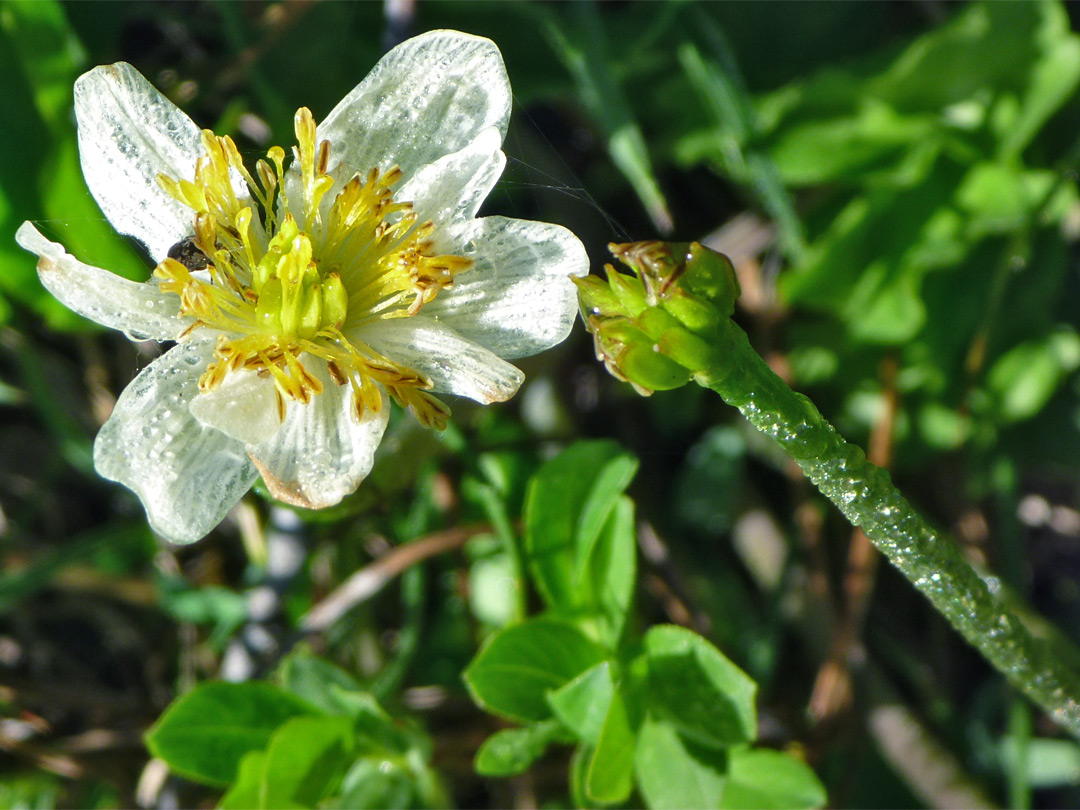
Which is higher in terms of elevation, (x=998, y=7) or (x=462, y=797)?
(x=998, y=7)

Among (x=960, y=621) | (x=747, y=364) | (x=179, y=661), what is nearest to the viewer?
(x=747, y=364)

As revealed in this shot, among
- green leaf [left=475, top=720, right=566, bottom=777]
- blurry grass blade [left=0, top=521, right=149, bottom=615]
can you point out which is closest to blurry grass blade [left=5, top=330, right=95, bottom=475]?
blurry grass blade [left=0, top=521, right=149, bottom=615]

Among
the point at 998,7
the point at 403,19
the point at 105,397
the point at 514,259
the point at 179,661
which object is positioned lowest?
the point at 179,661

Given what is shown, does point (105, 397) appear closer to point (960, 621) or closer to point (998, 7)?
point (960, 621)

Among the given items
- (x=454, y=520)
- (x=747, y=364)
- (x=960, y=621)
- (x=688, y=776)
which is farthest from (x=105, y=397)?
(x=960, y=621)

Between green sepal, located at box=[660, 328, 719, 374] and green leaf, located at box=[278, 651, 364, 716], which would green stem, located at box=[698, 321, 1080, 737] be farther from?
green leaf, located at box=[278, 651, 364, 716]

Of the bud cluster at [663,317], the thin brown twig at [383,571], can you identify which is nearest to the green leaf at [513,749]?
the thin brown twig at [383,571]

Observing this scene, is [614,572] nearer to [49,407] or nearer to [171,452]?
[171,452]

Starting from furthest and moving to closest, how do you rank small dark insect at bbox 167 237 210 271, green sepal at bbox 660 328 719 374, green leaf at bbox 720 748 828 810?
1. green leaf at bbox 720 748 828 810
2. small dark insect at bbox 167 237 210 271
3. green sepal at bbox 660 328 719 374
